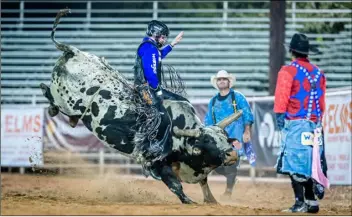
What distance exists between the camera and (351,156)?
14.4 m

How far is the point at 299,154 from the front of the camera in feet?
32.4

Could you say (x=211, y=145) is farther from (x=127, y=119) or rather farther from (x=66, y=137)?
(x=66, y=137)

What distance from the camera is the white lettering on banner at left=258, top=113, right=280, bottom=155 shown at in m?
16.4

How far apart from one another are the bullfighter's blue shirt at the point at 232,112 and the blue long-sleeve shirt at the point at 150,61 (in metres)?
2.37

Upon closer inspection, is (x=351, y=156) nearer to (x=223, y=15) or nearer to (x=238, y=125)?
(x=238, y=125)

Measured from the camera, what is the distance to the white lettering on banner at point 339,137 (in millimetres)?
14438

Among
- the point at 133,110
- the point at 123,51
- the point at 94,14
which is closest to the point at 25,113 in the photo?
the point at 123,51

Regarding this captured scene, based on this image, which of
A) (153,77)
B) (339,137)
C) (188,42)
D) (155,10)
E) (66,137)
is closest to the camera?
(153,77)

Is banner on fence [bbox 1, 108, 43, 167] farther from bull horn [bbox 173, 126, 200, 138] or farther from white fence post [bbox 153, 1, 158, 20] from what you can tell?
bull horn [bbox 173, 126, 200, 138]

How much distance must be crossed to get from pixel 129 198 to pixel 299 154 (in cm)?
251

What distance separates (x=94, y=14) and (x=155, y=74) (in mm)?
16335

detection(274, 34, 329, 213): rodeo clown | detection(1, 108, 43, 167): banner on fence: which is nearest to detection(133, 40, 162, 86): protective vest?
detection(274, 34, 329, 213): rodeo clown

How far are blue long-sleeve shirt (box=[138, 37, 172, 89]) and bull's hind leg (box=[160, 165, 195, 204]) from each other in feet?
3.02

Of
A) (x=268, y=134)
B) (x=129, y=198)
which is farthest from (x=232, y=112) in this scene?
(x=268, y=134)
